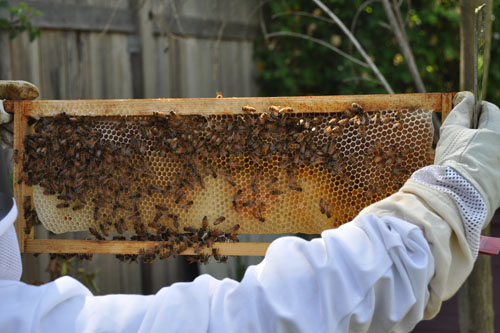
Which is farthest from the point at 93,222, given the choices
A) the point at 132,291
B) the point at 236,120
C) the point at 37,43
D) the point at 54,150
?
the point at 132,291

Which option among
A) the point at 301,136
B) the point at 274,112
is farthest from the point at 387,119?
the point at 274,112

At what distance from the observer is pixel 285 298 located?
1139mm

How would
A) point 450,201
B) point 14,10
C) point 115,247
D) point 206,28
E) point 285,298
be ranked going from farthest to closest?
1. point 206,28
2. point 14,10
3. point 115,247
4. point 450,201
5. point 285,298

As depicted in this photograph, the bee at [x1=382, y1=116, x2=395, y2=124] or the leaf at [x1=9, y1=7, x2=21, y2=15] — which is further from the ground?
the leaf at [x1=9, y1=7, x2=21, y2=15]

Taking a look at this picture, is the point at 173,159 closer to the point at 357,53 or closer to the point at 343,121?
the point at 343,121

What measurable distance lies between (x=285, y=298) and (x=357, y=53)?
13.6 ft

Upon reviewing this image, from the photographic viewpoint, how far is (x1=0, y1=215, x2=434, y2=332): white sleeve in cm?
113

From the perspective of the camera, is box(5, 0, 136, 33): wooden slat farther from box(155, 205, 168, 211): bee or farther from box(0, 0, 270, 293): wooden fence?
box(155, 205, 168, 211): bee

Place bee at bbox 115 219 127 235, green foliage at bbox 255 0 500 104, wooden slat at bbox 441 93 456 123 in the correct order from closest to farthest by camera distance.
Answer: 1. wooden slat at bbox 441 93 456 123
2. bee at bbox 115 219 127 235
3. green foliage at bbox 255 0 500 104

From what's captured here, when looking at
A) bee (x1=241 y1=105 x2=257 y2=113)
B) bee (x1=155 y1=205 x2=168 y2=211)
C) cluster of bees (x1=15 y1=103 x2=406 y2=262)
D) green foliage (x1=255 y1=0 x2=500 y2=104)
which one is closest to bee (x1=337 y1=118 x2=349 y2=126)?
cluster of bees (x1=15 y1=103 x2=406 y2=262)

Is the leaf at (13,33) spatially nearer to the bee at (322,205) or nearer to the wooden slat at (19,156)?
the wooden slat at (19,156)

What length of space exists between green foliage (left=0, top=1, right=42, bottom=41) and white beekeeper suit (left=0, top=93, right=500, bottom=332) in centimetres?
233

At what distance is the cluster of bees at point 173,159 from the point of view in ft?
7.24

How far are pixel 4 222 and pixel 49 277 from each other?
272 cm
